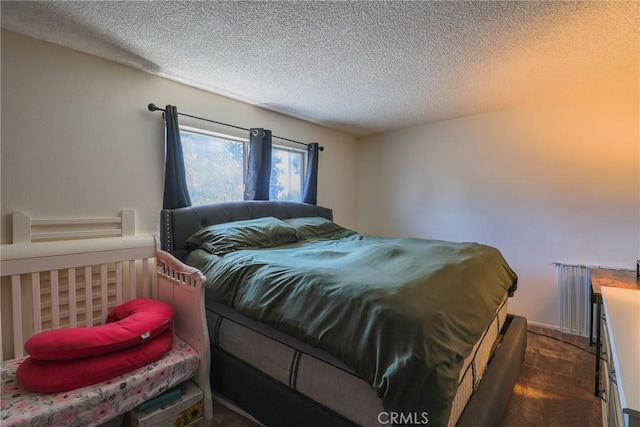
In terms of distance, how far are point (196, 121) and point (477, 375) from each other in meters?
2.75

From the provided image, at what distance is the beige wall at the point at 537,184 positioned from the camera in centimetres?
260

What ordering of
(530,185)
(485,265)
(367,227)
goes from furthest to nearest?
(367,227)
(530,185)
(485,265)

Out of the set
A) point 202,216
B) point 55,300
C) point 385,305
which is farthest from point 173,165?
point 385,305

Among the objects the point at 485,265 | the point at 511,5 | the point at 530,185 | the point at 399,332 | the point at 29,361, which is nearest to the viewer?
the point at 399,332

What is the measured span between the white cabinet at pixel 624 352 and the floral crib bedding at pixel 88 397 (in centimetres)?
169

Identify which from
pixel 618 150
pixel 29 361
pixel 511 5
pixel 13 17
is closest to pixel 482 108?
pixel 618 150

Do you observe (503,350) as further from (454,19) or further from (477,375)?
(454,19)

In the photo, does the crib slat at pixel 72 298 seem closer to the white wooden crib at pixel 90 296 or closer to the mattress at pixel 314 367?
the white wooden crib at pixel 90 296

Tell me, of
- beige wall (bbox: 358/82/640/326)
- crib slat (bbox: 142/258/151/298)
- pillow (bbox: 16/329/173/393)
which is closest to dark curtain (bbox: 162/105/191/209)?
crib slat (bbox: 142/258/151/298)

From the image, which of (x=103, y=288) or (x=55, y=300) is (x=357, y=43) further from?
(x=55, y=300)

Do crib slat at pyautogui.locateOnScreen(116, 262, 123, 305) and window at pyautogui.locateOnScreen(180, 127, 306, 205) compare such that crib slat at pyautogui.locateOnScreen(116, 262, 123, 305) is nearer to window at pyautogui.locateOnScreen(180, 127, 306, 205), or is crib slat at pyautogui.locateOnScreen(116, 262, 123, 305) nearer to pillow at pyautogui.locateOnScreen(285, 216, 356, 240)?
window at pyautogui.locateOnScreen(180, 127, 306, 205)

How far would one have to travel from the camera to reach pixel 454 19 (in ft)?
5.28

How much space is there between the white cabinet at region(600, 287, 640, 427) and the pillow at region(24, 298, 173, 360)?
1771mm

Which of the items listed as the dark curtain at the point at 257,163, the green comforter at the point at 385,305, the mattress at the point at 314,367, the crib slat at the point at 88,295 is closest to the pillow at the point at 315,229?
the dark curtain at the point at 257,163
